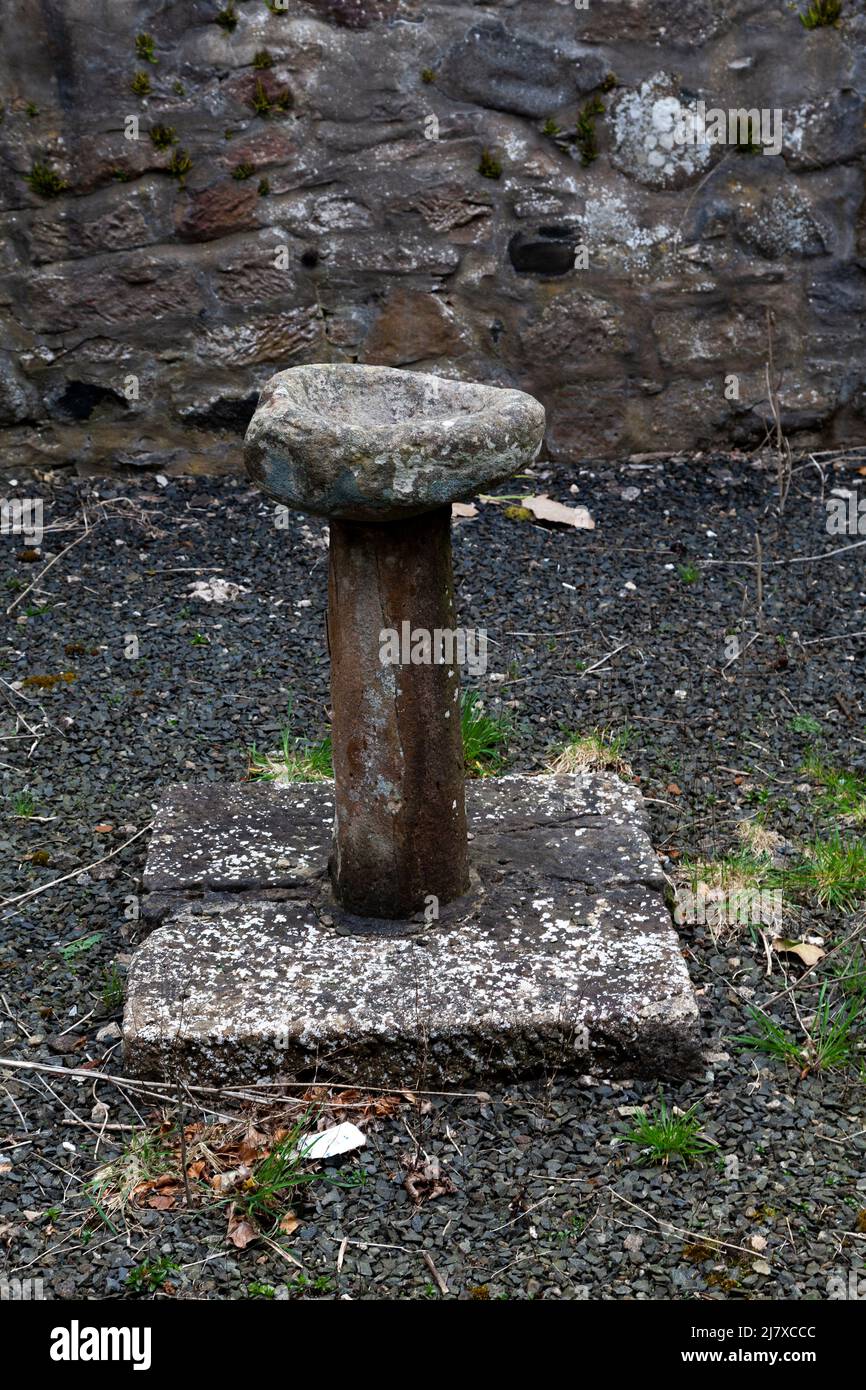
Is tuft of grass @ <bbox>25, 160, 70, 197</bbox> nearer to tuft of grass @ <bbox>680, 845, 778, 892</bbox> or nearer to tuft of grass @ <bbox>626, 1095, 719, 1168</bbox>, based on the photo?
tuft of grass @ <bbox>680, 845, 778, 892</bbox>

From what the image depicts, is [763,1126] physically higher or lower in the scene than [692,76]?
lower

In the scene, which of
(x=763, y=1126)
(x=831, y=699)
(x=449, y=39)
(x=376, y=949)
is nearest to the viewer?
(x=763, y=1126)

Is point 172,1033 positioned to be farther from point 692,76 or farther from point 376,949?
point 692,76

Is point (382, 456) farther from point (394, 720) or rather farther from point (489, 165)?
point (489, 165)

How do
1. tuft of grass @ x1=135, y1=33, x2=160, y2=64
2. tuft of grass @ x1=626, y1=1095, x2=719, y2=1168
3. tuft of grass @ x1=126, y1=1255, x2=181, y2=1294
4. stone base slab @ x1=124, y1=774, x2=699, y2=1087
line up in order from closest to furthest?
tuft of grass @ x1=126, y1=1255, x2=181, y2=1294
tuft of grass @ x1=626, y1=1095, x2=719, y2=1168
stone base slab @ x1=124, y1=774, x2=699, y2=1087
tuft of grass @ x1=135, y1=33, x2=160, y2=64

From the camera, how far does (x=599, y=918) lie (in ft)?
9.52

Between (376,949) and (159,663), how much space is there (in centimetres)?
160

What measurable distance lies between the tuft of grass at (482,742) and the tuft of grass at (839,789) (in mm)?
765

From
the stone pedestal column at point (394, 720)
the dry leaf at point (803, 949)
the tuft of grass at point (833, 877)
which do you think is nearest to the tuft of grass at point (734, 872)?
the tuft of grass at point (833, 877)

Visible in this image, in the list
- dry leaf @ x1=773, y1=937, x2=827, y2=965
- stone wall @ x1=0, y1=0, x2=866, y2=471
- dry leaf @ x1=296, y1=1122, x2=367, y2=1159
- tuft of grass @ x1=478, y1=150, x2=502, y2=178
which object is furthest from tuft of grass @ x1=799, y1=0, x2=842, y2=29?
dry leaf @ x1=296, y1=1122, x2=367, y2=1159

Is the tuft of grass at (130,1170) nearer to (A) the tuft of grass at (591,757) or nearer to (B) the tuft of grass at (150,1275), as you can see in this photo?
(B) the tuft of grass at (150,1275)

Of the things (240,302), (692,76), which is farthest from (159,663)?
(692,76)

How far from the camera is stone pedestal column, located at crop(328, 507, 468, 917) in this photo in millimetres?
2688

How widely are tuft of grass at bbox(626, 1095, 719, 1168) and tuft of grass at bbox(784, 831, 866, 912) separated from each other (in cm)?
78
